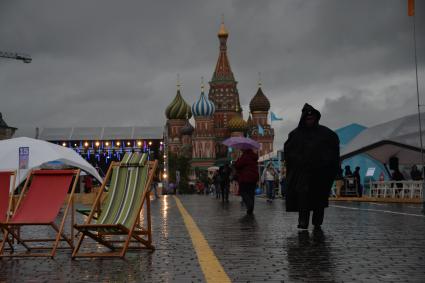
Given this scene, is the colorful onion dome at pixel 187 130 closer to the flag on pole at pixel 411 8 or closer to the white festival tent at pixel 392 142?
the white festival tent at pixel 392 142

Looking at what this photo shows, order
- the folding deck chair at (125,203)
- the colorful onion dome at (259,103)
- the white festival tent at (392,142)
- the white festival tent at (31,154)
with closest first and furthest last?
1. the folding deck chair at (125,203)
2. the white festival tent at (31,154)
3. the white festival tent at (392,142)
4. the colorful onion dome at (259,103)

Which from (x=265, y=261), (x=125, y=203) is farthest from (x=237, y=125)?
(x=265, y=261)

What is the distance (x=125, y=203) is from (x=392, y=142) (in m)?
21.7

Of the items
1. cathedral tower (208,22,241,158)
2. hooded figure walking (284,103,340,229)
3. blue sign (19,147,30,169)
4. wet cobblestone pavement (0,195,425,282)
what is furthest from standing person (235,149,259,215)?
cathedral tower (208,22,241,158)

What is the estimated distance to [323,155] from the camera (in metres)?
10.1

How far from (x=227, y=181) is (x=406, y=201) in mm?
7294

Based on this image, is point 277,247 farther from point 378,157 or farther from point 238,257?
point 378,157

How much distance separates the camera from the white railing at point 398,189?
24670 mm

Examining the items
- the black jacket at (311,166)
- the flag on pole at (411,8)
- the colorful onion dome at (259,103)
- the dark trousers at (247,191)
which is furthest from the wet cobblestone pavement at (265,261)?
the colorful onion dome at (259,103)

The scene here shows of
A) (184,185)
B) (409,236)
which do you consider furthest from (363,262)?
(184,185)

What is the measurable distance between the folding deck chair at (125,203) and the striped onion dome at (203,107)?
127 meters

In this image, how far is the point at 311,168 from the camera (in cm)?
1002

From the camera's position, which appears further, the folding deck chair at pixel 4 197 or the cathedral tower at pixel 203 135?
the cathedral tower at pixel 203 135

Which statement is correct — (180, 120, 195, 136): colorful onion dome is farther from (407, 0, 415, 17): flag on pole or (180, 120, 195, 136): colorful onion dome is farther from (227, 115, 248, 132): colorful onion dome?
(407, 0, 415, 17): flag on pole
